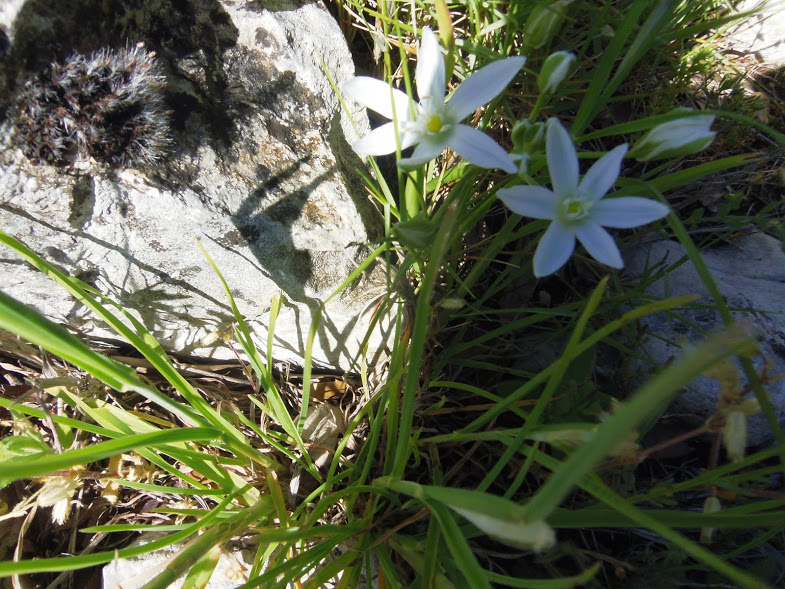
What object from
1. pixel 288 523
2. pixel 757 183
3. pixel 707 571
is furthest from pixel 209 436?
pixel 757 183

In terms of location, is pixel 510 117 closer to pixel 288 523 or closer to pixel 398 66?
pixel 398 66

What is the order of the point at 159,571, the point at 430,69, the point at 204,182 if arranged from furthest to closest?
the point at 159,571 → the point at 204,182 → the point at 430,69

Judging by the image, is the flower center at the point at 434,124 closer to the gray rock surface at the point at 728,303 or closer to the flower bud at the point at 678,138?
the flower bud at the point at 678,138

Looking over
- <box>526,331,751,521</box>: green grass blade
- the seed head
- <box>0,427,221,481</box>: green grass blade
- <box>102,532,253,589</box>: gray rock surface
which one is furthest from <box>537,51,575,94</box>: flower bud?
<box>102,532,253,589</box>: gray rock surface

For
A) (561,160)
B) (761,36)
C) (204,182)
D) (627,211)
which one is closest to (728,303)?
(627,211)

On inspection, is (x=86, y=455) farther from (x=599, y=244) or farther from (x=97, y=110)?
(x=599, y=244)

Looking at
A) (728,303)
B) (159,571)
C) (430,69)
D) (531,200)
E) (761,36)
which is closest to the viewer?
(531,200)

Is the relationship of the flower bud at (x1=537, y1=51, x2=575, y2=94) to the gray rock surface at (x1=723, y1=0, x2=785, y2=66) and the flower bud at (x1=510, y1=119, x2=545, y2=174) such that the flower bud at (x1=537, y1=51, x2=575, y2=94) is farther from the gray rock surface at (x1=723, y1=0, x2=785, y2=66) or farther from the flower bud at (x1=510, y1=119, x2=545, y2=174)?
the gray rock surface at (x1=723, y1=0, x2=785, y2=66)
